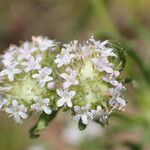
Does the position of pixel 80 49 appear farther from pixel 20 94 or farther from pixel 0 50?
pixel 0 50

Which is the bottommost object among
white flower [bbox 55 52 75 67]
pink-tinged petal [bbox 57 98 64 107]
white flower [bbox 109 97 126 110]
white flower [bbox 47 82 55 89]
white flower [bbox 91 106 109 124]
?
white flower [bbox 91 106 109 124]

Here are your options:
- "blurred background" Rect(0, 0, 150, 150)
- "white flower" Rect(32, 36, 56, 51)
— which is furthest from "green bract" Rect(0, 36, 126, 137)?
"blurred background" Rect(0, 0, 150, 150)

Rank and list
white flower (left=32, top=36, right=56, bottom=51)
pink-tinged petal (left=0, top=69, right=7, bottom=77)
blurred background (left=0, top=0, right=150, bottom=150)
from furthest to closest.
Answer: blurred background (left=0, top=0, right=150, bottom=150) < white flower (left=32, top=36, right=56, bottom=51) < pink-tinged petal (left=0, top=69, right=7, bottom=77)

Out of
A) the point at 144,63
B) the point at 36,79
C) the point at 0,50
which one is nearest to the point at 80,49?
the point at 36,79

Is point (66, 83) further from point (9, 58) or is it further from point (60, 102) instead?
point (9, 58)

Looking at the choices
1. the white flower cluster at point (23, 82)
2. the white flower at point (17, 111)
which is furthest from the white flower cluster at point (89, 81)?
the white flower at point (17, 111)

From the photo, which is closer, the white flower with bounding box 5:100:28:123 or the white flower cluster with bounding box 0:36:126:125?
the white flower cluster with bounding box 0:36:126:125

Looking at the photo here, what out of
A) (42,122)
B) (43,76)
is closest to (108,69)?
(43,76)

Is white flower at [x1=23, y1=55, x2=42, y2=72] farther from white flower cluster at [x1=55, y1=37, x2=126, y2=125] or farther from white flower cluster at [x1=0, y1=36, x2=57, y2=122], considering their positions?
white flower cluster at [x1=55, y1=37, x2=126, y2=125]
